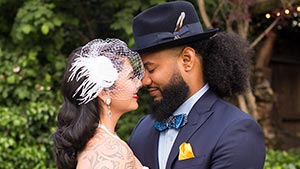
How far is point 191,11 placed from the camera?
8.02 feet

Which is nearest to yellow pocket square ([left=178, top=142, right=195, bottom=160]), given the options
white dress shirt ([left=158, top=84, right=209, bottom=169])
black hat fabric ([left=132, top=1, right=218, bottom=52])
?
white dress shirt ([left=158, top=84, right=209, bottom=169])

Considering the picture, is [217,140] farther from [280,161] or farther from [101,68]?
[280,161]

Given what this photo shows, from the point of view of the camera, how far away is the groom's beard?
2363 millimetres

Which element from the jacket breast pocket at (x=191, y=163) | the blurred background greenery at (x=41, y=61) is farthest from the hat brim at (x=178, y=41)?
the blurred background greenery at (x=41, y=61)

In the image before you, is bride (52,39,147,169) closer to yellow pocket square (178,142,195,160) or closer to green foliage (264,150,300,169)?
yellow pocket square (178,142,195,160)

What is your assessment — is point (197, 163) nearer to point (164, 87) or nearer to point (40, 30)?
point (164, 87)

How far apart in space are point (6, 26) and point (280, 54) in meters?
4.94

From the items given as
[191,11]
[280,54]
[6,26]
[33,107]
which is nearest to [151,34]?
[191,11]

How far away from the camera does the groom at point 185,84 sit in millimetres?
2279

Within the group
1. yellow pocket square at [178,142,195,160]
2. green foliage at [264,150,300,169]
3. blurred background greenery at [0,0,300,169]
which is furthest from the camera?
blurred background greenery at [0,0,300,169]

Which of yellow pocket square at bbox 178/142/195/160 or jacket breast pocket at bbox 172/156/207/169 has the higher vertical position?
yellow pocket square at bbox 178/142/195/160

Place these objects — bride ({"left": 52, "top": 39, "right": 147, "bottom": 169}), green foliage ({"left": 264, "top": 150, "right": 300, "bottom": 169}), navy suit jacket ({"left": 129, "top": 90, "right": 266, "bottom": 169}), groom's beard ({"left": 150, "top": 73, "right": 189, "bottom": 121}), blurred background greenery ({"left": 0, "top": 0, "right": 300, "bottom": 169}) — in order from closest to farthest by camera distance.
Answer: bride ({"left": 52, "top": 39, "right": 147, "bottom": 169}) → navy suit jacket ({"left": 129, "top": 90, "right": 266, "bottom": 169}) → groom's beard ({"left": 150, "top": 73, "right": 189, "bottom": 121}) → green foliage ({"left": 264, "top": 150, "right": 300, "bottom": 169}) → blurred background greenery ({"left": 0, "top": 0, "right": 300, "bottom": 169})

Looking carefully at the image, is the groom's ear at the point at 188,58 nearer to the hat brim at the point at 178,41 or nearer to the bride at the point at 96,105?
the hat brim at the point at 178,41

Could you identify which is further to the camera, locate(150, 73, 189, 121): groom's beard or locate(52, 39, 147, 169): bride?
locate(150, 73, 189, 121): groom's beard
